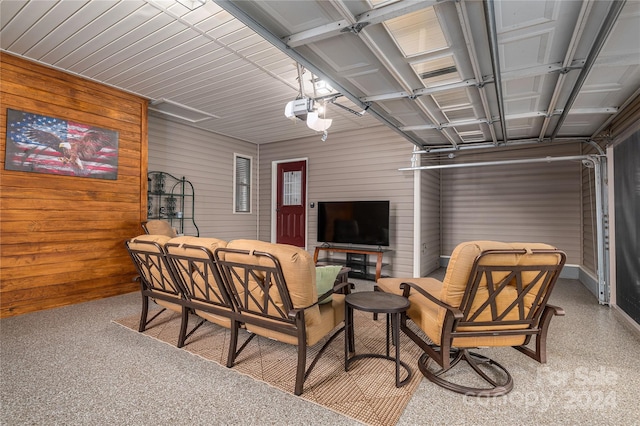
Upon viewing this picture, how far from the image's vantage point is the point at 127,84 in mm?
4148

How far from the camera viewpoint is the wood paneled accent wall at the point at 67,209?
3439mm

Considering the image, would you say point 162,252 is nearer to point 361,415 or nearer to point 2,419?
point 2,419

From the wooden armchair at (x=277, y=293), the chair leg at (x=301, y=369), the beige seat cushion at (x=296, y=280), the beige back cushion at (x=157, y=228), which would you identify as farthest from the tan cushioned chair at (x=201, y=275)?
the beige back cushion at (x=157, y=228)

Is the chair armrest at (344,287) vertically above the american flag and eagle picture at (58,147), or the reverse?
the american flag and eagle picture at (58,147)

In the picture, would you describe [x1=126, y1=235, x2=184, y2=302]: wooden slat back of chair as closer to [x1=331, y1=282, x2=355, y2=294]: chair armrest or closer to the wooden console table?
[x1=331, y1=282, x2=355, y2=294]: chair armrest

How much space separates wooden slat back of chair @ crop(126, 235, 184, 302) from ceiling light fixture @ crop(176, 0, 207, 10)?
6.56ft

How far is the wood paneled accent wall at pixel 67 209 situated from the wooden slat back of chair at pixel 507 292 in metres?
4.46

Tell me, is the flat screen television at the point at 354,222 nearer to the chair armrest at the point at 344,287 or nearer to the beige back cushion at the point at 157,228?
the chair armrest at the point at 344,287

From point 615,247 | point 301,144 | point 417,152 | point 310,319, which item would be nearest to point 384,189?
point 417,152

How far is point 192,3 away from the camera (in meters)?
2.56

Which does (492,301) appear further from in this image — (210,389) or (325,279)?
(210,389)

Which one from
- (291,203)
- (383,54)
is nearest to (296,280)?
(383,54)

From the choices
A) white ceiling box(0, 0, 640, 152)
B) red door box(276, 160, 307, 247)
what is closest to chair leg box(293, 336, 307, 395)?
white ceiling box(0, 0, 640, 152)

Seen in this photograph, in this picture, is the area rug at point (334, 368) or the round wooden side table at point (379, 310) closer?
the area rug at point (334, 368)
